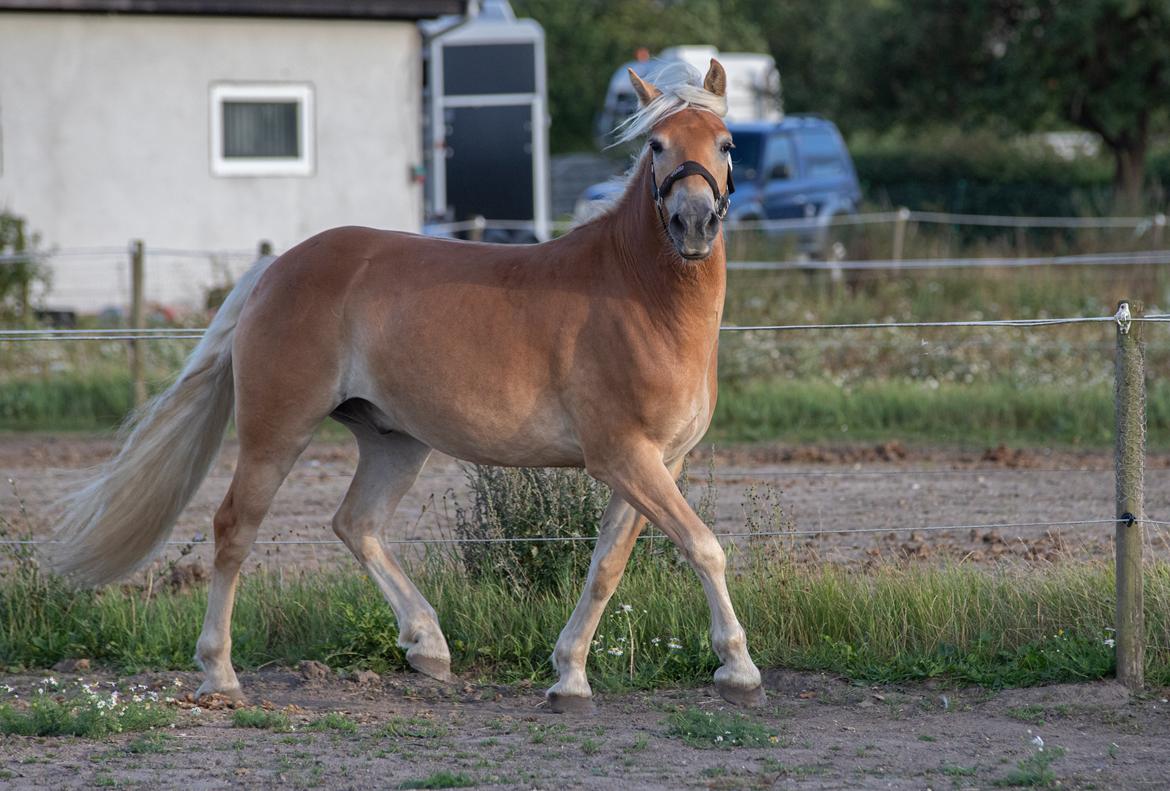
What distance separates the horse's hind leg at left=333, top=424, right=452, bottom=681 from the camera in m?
5.90

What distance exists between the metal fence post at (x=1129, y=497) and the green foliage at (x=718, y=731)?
1.54 metres

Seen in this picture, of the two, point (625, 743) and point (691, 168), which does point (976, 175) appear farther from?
point (625, 743)

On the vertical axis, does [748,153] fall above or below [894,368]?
above

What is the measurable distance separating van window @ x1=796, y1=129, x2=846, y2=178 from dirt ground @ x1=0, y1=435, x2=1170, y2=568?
11.6 m

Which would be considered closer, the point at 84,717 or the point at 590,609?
the point at 84,717

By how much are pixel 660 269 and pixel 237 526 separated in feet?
6.47

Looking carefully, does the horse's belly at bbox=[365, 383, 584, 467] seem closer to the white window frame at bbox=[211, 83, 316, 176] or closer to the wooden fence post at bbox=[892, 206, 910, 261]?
the wooden fence post at bbox=[892, 206, 910, 261]

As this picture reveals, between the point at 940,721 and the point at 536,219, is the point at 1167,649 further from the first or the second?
the point at 536,219

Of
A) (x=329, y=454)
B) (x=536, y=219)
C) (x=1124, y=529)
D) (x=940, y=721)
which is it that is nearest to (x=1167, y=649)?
(x=1124, y=529)

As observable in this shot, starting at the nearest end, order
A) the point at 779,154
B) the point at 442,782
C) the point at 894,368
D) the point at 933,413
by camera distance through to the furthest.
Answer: the point at 442,782, the point at 933,413, the point at 894,368, the point at 779,154

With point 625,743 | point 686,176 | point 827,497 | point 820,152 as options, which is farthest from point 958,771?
point 820,152

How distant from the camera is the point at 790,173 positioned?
850 inches

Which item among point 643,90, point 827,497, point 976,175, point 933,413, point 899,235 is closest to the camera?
point 643,90

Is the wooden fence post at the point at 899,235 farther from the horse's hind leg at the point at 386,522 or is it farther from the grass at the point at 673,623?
the horse's hind leg at the point at 386,522
